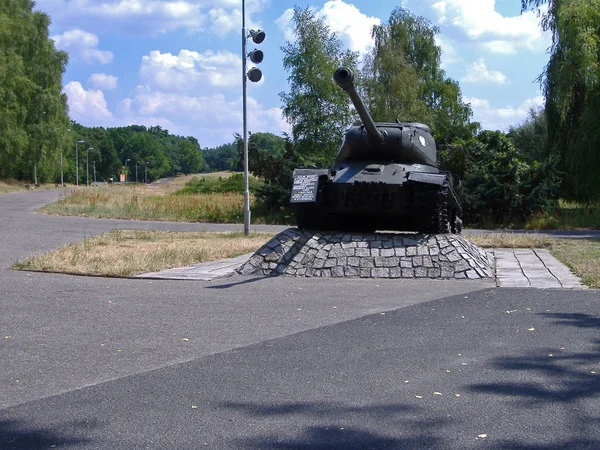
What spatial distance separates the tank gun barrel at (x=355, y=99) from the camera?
41.1ft

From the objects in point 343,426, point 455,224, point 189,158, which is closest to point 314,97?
point 455,224

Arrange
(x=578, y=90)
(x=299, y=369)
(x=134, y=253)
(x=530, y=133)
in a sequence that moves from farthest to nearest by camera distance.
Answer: (x=530, y=133)
(x=578, y=90)
(x=134, y=253)
(x=299, y=369)

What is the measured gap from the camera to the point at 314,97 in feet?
123

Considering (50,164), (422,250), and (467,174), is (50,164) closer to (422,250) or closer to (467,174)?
(467,174)

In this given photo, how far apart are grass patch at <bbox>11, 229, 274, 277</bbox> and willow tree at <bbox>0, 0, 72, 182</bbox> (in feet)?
134

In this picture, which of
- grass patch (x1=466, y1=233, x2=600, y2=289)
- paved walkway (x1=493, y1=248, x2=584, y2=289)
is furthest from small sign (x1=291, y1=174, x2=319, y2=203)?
grass patch (x1=466, y1=233, x2=600, y2=289)

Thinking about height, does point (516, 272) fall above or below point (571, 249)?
below

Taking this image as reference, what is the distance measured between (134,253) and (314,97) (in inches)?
929

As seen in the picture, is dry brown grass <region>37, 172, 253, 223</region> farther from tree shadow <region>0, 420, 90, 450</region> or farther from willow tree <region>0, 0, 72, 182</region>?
tree shadow <region>0, 420, 90, 450</region>

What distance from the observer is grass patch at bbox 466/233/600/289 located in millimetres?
12191

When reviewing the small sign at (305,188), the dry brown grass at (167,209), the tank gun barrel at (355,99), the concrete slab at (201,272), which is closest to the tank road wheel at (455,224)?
the tank gun barrel at (355,99)

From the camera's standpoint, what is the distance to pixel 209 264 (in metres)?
14.2

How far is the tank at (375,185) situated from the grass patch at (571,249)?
2435 millimetres

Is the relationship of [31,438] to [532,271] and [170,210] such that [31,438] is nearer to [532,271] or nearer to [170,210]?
[532,271]
